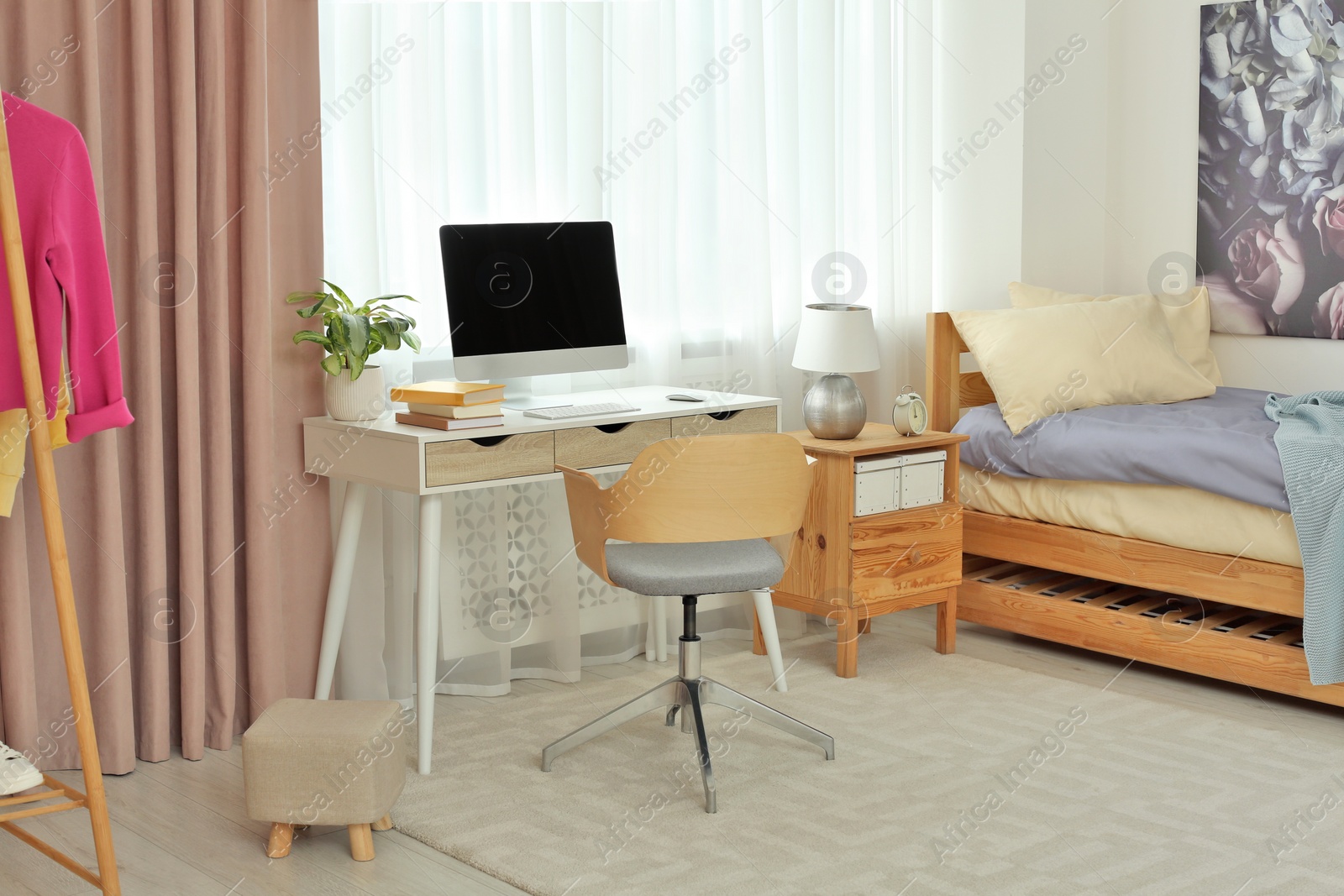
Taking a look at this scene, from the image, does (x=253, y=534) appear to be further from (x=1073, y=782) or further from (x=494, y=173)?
(x=1073, y=782)

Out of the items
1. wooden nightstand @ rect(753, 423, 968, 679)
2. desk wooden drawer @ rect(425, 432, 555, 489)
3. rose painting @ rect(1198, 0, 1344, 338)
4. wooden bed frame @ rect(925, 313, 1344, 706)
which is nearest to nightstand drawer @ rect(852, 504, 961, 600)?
wooden nightstand @ rect(753, 423, 968, 679)

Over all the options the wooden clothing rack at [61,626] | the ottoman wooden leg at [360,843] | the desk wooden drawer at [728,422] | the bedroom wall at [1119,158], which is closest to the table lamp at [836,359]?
the desk wooden drawer at [728,422]

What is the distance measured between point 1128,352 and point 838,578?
1105 millimetres

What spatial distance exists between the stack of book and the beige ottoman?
2.32 ft

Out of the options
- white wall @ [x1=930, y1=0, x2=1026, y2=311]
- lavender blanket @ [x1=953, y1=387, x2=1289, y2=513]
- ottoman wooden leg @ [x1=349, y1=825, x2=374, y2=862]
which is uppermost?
white wall @ [x1=930, y1=0, x2=1026, y2=311]

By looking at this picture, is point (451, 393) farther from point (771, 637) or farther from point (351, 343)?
point (771, 637)

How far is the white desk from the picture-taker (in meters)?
2.73

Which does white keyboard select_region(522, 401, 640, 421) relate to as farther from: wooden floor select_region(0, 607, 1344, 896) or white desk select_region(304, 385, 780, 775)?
wooden floor select_region(0, 607, 1344, 896)

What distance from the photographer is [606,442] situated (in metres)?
2.99

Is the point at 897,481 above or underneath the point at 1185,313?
underneath

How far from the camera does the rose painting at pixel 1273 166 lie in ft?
13.1

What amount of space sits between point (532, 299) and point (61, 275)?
1.12 m

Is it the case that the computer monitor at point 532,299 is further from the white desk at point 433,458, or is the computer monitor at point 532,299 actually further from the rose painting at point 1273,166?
the rose painting at point 1273,166

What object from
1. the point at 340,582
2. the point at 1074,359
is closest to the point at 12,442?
the point at 340,582
